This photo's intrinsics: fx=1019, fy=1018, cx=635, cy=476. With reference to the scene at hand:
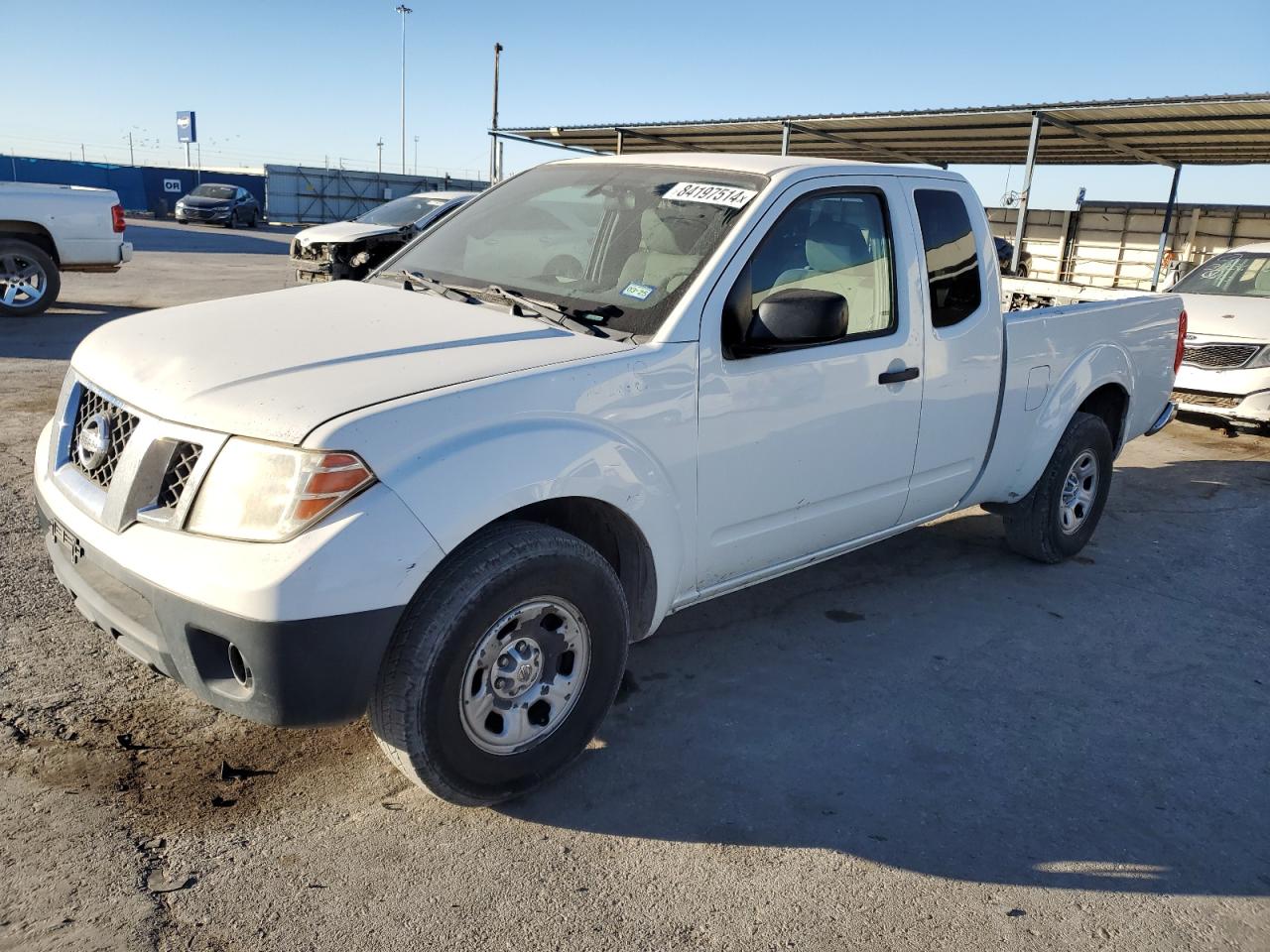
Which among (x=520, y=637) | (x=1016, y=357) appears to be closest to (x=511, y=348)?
(x=520, y=637)

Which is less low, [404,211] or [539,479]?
[404,211]

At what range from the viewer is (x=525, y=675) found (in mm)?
2883

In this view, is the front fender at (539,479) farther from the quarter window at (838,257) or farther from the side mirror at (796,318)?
A: the quarter window at (838,257)

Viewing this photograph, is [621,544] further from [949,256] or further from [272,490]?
[949,256]

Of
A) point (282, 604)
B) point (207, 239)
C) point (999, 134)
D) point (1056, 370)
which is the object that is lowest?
point (207, 239)

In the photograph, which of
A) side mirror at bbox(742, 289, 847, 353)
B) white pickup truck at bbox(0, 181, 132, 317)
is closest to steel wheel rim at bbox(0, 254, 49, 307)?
white pickup truck at bbox(0, 181, 132, 317)

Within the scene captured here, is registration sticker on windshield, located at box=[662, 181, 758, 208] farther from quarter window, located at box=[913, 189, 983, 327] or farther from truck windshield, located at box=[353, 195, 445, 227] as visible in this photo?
truck windshield, located at box=[353, 195, 445, 227]

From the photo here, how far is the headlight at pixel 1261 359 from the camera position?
321 inches

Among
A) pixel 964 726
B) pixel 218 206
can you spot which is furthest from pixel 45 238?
pixel 218 206

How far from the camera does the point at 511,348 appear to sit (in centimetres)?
297

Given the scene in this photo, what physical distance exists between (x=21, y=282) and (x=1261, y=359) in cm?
1200

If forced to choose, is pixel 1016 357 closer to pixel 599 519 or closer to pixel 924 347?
pixel 924 347

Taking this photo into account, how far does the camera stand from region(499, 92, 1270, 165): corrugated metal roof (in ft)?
41.7

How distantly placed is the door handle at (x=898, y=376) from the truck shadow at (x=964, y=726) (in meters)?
1.11
